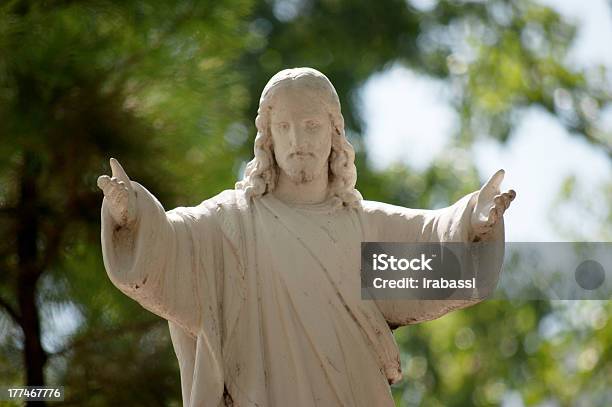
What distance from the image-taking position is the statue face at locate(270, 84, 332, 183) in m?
7.87

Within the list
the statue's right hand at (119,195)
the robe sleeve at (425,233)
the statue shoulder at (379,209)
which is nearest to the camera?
the statue's right hand at (119,195)

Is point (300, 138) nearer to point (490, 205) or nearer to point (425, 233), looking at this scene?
point (425, 233)

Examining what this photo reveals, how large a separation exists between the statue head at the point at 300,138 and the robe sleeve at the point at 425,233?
0.47 feet

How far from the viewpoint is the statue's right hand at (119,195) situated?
7281 mm

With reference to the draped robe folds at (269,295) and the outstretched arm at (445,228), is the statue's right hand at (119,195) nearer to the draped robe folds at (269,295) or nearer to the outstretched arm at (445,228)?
the draped robe folds at (269,295)

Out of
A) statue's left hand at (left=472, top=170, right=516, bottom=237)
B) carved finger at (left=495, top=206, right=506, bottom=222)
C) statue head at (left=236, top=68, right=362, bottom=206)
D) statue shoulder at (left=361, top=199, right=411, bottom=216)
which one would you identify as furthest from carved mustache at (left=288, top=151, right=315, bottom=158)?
carved finger at (left=495, top=206, right=506, bottom=222)

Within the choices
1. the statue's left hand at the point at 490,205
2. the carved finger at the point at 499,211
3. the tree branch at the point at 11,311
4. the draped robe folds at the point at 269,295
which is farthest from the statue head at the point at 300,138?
the tree branch at the point at 11,311

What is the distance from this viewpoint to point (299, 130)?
310 inches

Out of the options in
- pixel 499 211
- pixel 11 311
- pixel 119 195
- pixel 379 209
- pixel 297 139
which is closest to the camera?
pixel 119 195

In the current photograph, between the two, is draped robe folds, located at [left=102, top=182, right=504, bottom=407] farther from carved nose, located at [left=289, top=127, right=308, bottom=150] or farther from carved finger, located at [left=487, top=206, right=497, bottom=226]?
carved nose, located at [left=289, top=127, right=308, bottom=150]

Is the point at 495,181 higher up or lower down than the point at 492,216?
higher up

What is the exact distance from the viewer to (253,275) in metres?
7.73

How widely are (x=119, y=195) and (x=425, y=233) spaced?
1.27 m

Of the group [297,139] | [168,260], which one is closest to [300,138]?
[297,139]
